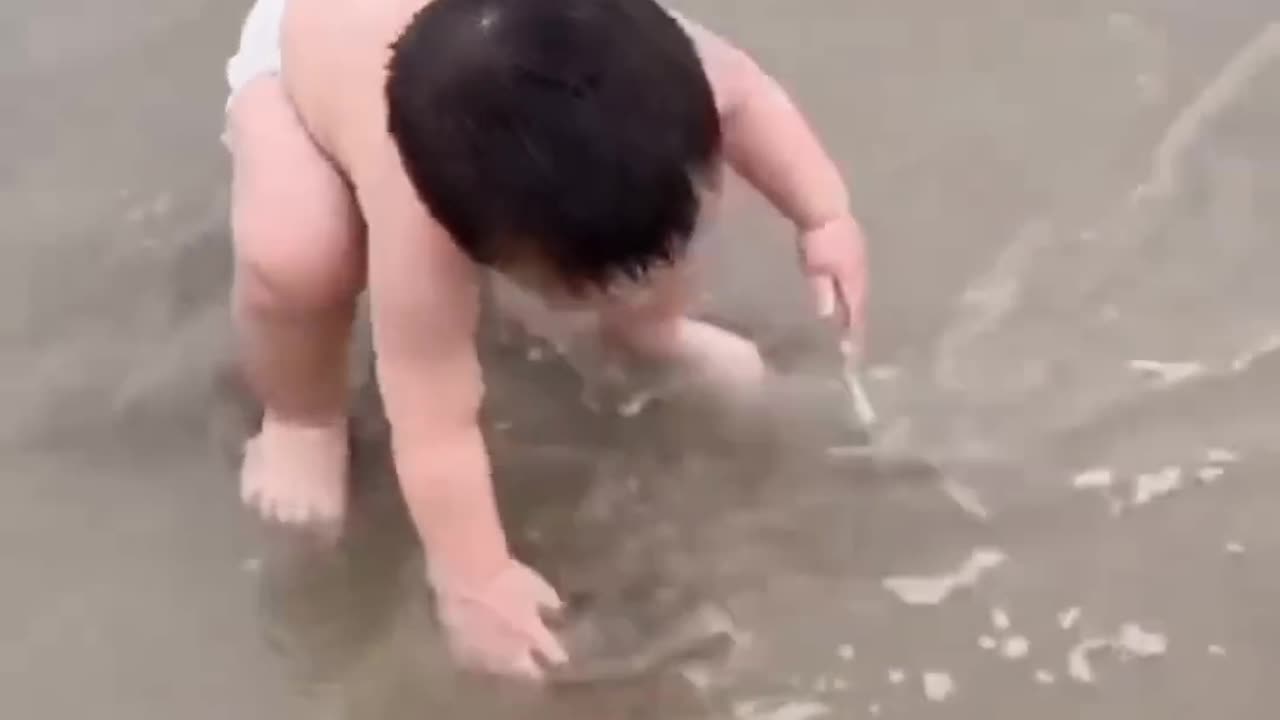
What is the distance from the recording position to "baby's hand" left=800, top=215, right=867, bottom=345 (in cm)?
99

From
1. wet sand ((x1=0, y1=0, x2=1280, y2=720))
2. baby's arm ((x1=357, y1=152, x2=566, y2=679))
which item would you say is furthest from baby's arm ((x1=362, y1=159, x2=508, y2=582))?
wet sand ((x1=0, y1=0, x2=1280, y2=720))

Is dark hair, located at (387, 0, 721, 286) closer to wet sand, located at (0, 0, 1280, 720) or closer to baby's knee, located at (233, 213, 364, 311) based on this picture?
baby's knee, located at (233, 213, 364, 311)

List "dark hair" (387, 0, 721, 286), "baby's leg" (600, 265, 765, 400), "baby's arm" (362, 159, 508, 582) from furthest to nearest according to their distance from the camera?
"baby's leg" (600, 265, 765, 400), "baby's arm" (362, 159, 508, 582), "dark hair" (387, 0, 721, 286)

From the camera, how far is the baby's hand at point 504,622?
0.94 m

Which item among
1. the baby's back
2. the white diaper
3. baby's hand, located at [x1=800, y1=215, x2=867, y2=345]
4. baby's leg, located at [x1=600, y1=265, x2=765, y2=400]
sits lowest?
baby's leg, located at [x1=600, y1=265, x2=765, y2=400]

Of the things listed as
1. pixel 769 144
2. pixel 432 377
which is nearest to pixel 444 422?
pixel 432 377

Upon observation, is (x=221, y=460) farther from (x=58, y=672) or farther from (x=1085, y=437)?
(x=1085, y=437)

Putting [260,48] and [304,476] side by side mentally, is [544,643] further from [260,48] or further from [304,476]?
[260,48]

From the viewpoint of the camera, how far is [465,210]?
2.57 feet

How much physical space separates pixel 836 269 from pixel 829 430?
16 centimetres

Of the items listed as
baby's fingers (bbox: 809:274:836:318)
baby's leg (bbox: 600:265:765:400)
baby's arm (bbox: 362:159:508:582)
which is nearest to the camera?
baby's arm (bbox: 362:159:508:582)

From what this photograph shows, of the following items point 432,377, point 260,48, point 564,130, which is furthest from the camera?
point 260,48

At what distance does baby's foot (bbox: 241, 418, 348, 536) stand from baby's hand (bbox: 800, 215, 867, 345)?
0.29 m

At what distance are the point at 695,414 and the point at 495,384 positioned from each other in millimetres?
125
